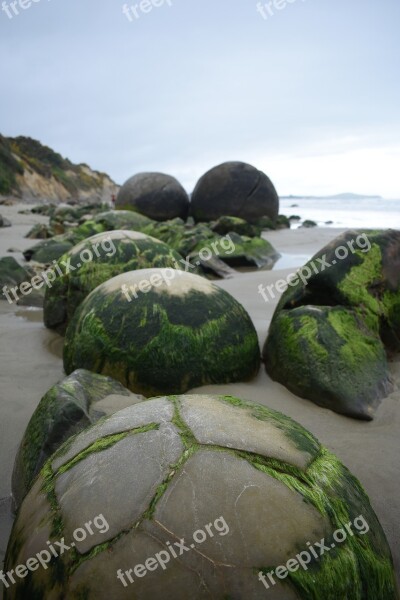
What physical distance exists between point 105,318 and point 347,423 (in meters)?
1.53

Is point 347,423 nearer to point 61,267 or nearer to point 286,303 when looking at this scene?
point 286,303

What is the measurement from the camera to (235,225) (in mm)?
10891

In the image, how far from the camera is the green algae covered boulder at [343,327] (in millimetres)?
2674

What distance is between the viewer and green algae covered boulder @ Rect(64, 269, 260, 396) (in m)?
2.71

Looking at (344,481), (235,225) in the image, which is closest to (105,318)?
(344,481)

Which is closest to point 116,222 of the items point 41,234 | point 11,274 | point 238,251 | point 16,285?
point 41,234

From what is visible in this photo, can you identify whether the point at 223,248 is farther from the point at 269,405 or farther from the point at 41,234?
the point at 269,405

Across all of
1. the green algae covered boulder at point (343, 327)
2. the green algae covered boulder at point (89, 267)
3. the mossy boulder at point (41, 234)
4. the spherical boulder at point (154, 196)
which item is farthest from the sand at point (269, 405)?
the spherical boulder at point (154, 196)

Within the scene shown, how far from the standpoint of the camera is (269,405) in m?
2.64

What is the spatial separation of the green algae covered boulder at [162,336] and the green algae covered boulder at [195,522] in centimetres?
120

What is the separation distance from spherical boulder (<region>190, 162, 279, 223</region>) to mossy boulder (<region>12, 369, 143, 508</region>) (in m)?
11.4

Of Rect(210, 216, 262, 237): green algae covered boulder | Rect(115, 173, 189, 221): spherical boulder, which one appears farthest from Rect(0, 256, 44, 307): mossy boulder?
Rect(115, 173, 189, 221): spherical boulder

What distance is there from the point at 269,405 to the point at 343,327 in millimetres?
734

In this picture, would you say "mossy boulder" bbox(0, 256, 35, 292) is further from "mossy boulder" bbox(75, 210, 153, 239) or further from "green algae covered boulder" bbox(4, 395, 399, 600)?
"green algae covered boulder" bbox(4, 395, 399, 600)
